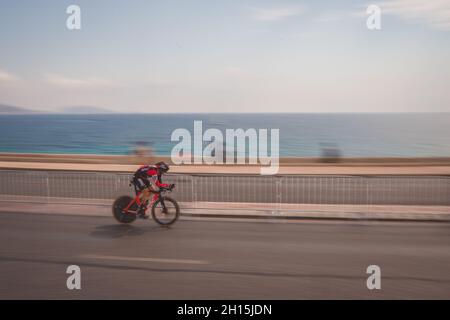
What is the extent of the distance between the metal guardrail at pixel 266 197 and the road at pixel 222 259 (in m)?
2.27

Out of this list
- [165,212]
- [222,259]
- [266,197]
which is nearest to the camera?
[222,259]

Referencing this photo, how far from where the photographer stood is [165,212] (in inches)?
395

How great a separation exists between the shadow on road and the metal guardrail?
2.49m

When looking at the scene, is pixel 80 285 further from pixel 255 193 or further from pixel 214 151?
pixel 214 151

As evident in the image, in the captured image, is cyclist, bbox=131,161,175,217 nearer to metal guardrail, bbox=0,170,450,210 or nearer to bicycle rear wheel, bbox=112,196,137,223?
bicycle rear wheel, bbox=112,196,137,223

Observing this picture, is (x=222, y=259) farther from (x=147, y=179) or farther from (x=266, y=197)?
(x=266, y=197)

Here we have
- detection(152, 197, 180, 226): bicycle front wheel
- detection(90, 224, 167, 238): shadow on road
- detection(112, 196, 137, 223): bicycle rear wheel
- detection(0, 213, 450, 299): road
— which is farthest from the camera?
detection(112, 196, 137, 223): bicycle rear wheel

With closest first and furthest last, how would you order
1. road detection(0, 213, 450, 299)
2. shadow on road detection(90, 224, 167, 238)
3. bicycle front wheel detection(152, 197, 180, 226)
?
road detection(0, 213, 450, 299) → shadow on road detection(90, 224, 167, 238) → bicycle front wheel detection(152, 197, 180, 226)

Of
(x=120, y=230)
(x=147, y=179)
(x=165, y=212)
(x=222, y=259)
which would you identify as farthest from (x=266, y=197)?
(x=222, y=259)

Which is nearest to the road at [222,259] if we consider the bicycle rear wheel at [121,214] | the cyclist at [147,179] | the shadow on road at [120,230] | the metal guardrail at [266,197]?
the shadow on road at [120,230]

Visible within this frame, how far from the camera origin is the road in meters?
5.99

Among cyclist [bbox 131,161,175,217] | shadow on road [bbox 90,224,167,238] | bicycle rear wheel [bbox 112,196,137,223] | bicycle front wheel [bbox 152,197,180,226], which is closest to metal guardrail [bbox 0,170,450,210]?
bicycle front wheel [bbox 152,197,180,226]

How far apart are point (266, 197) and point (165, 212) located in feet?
17.3

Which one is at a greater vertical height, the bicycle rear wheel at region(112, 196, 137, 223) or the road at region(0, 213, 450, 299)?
the bicycle rear wheel at region(112, 196, 137, 223)
